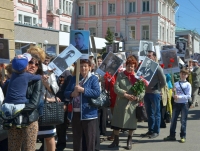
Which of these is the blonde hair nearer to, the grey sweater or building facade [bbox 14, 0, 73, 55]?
the grey sweater

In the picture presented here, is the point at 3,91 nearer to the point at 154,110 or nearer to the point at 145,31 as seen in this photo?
the point at 154,110

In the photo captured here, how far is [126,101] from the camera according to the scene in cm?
697

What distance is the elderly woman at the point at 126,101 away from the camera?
6.91 m

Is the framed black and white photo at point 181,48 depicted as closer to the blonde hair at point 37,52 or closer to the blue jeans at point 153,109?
the blue jeans at point 153,109

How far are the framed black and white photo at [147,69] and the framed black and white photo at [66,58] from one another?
1923 mm

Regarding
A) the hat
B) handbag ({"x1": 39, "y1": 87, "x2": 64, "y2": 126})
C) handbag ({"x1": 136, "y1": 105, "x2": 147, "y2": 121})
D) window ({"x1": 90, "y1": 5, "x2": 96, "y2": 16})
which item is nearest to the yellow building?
handbag ({"x1": 136, "y1": 105, "x2": 147, "y2": 121})

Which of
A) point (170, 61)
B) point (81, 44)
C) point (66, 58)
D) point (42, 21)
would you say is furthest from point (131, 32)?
point (66, 58)

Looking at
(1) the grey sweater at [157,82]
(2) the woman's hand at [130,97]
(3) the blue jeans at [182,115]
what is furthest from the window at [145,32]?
(2) the woman's hand at [130,97]

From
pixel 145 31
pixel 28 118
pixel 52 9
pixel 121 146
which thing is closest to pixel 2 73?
pixel 28 118

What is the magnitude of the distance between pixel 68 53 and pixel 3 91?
4.19 feet

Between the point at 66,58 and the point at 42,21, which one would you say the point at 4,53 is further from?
the point at 42,21

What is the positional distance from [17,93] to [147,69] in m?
3.80

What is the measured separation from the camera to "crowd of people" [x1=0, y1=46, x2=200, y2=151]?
14.3 feet

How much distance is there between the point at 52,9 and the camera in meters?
42.2
